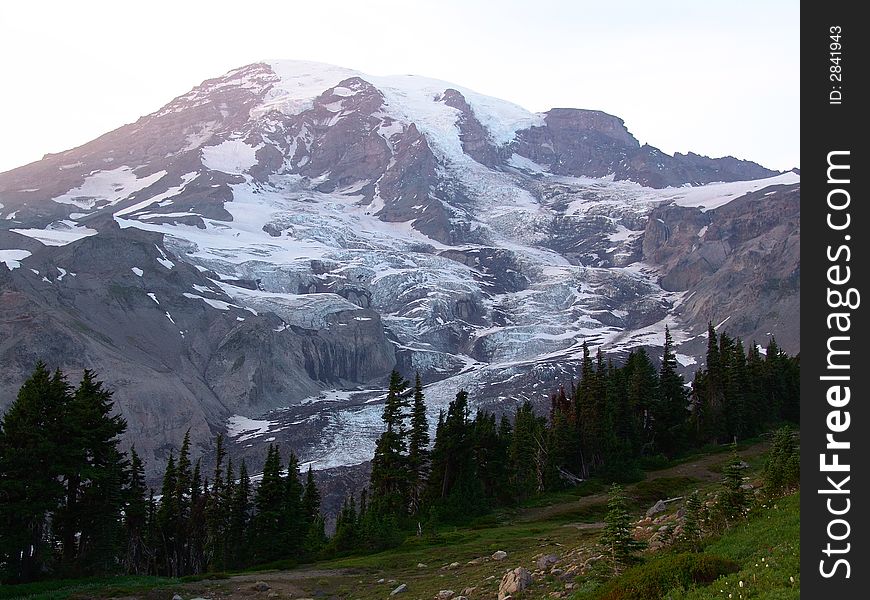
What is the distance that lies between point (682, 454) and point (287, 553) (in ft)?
128

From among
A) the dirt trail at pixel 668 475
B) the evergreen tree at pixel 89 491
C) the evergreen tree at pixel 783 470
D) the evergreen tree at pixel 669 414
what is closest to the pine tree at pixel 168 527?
the evergreen tree at pixel 89 491

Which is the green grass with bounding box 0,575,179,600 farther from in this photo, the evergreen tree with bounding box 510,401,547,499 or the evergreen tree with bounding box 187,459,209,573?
the evergreen tree with bounding box 510,401,547,499

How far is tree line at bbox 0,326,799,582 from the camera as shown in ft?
117

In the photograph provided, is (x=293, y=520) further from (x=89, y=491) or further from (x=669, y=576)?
(x=669, y=576)

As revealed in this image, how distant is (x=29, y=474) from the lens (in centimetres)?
3441

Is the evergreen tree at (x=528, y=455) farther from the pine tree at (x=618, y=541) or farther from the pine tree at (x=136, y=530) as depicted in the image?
the pine tree at (x=618, y=541)

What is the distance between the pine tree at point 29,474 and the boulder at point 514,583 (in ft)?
77.2

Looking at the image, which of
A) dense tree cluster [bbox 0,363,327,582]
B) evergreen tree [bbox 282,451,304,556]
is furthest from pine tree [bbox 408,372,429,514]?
dense tree cluster [bbox 0,363,327,582]

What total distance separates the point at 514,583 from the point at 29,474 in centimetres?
2539

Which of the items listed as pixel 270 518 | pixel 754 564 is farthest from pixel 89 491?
pixel 754 564

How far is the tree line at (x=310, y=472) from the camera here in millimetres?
35750

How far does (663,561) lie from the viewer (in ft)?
55.3
